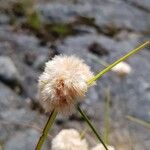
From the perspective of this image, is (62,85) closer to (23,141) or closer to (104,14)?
(23,141)

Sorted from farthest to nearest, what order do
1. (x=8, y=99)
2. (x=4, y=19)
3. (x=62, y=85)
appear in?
(x=4, y=19), (x=8, y=99), (x=62, y=85)

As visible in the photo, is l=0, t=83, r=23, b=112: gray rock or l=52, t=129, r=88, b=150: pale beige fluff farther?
l=0, t=83, r=23, b=112: gray rock

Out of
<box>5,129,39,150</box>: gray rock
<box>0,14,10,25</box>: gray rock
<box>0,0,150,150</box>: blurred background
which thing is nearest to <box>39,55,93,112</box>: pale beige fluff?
<box>0,0,150,150</box>: blurred background

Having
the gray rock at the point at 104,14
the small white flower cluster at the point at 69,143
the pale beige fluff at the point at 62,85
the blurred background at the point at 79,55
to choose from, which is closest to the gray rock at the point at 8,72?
the blurred background at the point at 79,55

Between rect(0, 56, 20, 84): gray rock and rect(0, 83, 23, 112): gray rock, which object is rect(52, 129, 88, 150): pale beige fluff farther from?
rect(0, 56, 20, 84): gray rock

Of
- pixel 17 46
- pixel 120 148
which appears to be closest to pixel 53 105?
pixel 120 148

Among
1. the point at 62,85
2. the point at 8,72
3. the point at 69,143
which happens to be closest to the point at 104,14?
the point at 8,72

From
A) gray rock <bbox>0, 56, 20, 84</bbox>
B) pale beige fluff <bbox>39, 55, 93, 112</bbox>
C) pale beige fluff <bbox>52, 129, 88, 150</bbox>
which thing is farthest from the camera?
gray rock <bbox>0, 56, 20, 84</bbox>
